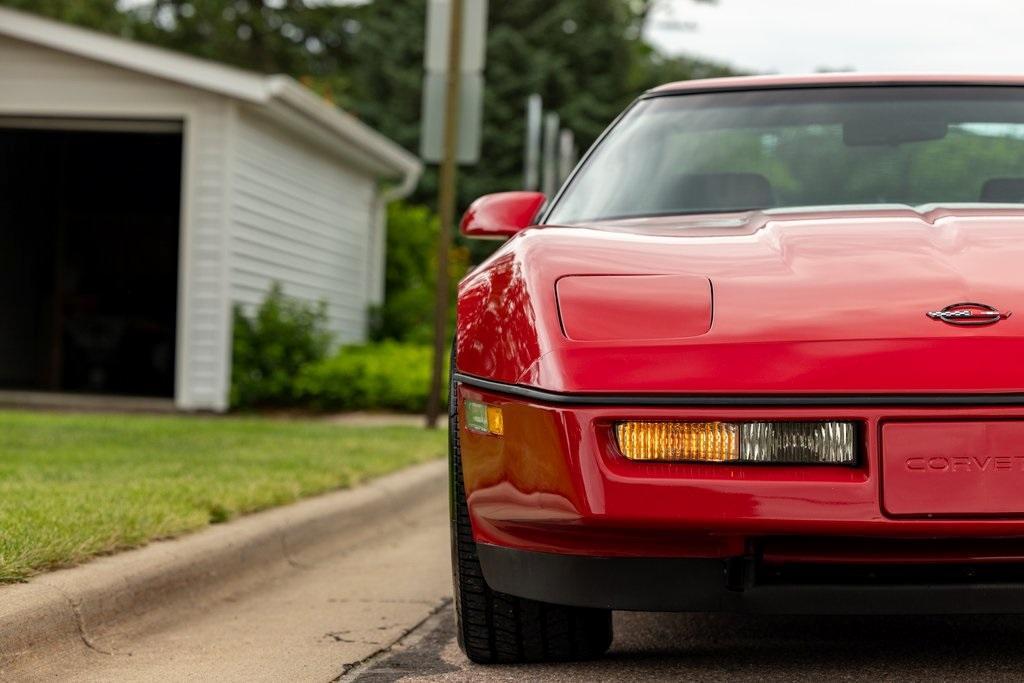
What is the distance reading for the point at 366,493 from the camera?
22.3 ft

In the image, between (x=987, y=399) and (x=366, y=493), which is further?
(x=366, y=493)

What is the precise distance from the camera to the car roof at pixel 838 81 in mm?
4238

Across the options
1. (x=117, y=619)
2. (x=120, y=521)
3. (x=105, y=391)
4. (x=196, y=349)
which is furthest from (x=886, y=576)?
(x=105, y=391)

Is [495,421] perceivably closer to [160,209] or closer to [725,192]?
[725,192]

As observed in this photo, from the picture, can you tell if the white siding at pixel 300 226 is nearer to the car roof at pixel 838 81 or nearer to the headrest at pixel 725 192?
the car roof at pixel 838 81

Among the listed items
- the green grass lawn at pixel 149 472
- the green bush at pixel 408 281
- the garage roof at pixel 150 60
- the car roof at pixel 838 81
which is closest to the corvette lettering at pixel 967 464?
the car roof at pixel 838 81

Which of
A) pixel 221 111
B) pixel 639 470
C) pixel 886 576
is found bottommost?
pixel 886 576

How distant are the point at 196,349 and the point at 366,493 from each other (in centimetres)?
695

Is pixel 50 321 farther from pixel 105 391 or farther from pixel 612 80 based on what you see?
pixel 612 80

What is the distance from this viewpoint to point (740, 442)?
274cm

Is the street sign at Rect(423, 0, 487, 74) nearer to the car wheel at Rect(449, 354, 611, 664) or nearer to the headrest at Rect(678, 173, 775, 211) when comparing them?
the headrest at Rect(678, 173, 775, 211)

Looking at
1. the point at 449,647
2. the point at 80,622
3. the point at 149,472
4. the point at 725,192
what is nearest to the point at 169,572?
the point at 80,622

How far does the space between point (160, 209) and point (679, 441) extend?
1524cm

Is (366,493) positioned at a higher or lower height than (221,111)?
lower
